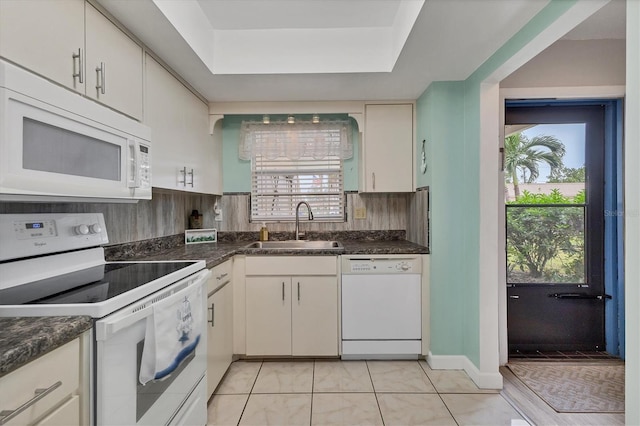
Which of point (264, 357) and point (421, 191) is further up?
point (421, 191)

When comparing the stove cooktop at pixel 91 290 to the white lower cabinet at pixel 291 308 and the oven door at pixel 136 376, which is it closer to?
the oven door at pixel 136 376

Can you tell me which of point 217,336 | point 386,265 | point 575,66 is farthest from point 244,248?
point 575,66

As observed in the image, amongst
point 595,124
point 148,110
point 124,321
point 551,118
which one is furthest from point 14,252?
point 595,124

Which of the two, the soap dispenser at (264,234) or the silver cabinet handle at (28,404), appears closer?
the silver cabinet handle at (28,404)

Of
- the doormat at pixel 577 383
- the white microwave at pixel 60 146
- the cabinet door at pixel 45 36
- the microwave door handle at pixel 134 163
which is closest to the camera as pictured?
the white microwave at pixel 60 146

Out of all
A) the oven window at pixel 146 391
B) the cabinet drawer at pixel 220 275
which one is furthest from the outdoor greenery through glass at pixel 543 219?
the oven window at pixel 146 391

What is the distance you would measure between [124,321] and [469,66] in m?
2.32

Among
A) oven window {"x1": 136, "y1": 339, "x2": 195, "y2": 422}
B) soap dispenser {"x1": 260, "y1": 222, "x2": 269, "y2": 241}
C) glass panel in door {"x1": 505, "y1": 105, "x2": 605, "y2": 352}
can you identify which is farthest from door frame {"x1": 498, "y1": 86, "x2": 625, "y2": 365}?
oven window {"x1": 136, "y1": 339, "x2": 195, "y2": 422}

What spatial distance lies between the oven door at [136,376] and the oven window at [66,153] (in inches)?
19.9

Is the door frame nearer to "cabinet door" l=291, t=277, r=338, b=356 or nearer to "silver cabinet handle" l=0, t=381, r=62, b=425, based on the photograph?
"cabinet door" l=291, t=277, r=338, b=356

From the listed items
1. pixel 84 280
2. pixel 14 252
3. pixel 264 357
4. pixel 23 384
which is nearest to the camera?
pixel 23 384

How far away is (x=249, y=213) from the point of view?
303 cm

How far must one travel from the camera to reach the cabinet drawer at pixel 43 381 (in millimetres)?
668

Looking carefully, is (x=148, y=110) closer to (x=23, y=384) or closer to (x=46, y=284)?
(x=46, y=284)
